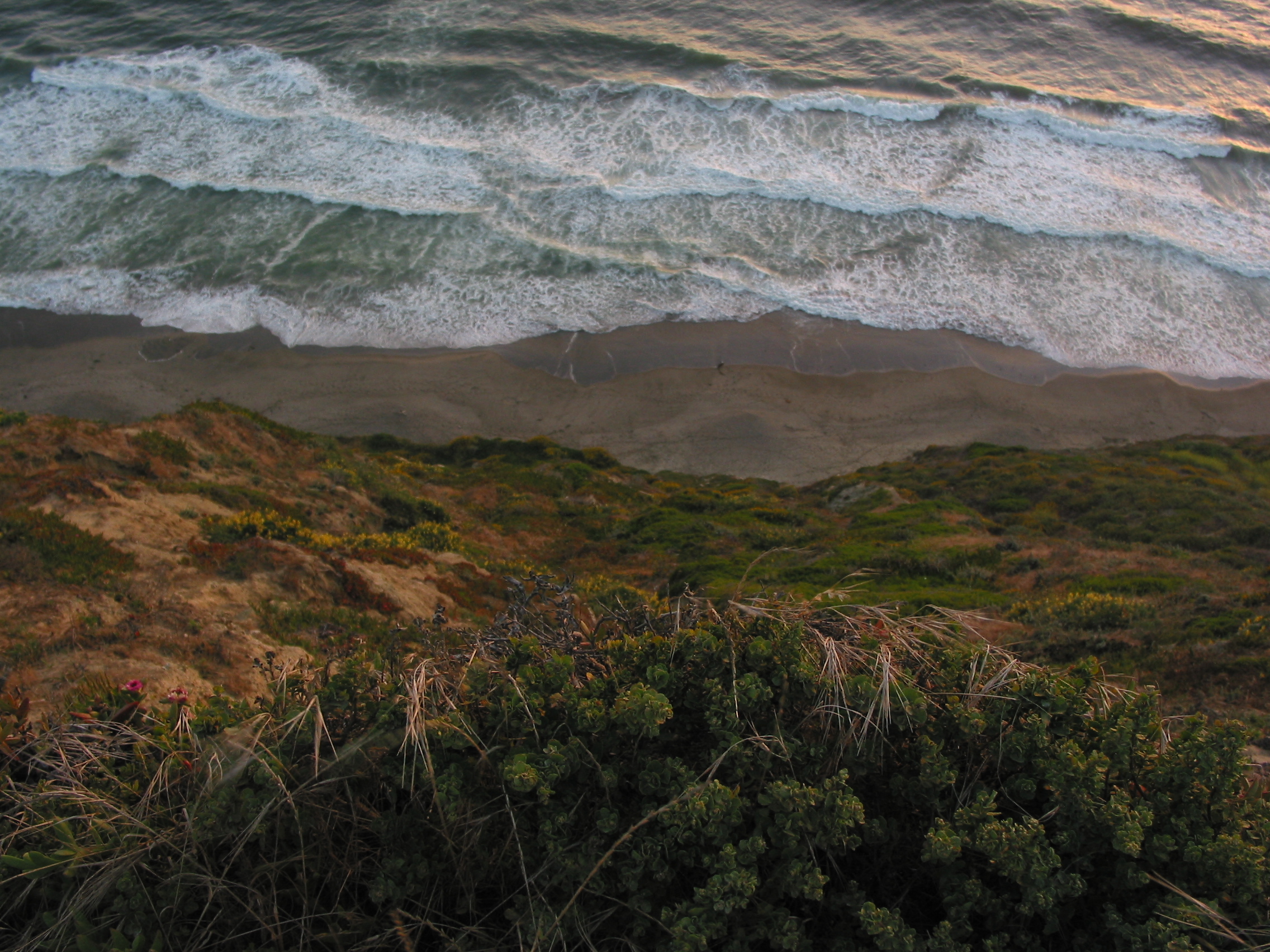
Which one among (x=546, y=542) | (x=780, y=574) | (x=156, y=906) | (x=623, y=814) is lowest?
(x=546, y=542)

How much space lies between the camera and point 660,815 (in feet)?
11.1

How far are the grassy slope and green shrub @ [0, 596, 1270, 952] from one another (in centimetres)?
307

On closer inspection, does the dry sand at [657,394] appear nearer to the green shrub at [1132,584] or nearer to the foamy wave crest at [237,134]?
the foamy wave crest at [237,134]

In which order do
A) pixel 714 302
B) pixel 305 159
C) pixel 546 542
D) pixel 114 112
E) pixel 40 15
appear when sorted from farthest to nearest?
pixel 40 15 → pixel 114 112 → pixel 305 159 → pixel 714 302 → pixel 546 542

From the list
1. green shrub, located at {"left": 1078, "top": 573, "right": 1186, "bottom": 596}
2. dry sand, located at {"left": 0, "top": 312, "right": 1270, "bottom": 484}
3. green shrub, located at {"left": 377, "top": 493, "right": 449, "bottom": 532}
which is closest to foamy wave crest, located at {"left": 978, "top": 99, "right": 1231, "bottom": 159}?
dry sand, located at {"left": 0, "top": 312, "right": 1270, "bottom": 484}

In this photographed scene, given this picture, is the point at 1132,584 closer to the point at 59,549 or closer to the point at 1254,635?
A: the point at 1254,635

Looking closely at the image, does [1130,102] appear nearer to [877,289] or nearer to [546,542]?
[877,289]

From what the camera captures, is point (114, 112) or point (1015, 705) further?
point (114, 112)

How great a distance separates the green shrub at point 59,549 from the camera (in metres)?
8.34

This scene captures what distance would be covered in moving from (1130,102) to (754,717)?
39.4 metres

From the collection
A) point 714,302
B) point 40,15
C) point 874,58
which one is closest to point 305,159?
point 714,302

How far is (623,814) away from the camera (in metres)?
3.63

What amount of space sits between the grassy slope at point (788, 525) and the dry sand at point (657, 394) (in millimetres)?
1441

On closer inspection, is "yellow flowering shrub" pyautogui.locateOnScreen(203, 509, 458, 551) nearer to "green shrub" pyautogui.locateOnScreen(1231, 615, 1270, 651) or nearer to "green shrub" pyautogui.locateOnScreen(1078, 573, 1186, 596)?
"green shrub" pyautogui.locateOnScreen(1078, 573, 1186, 596)
